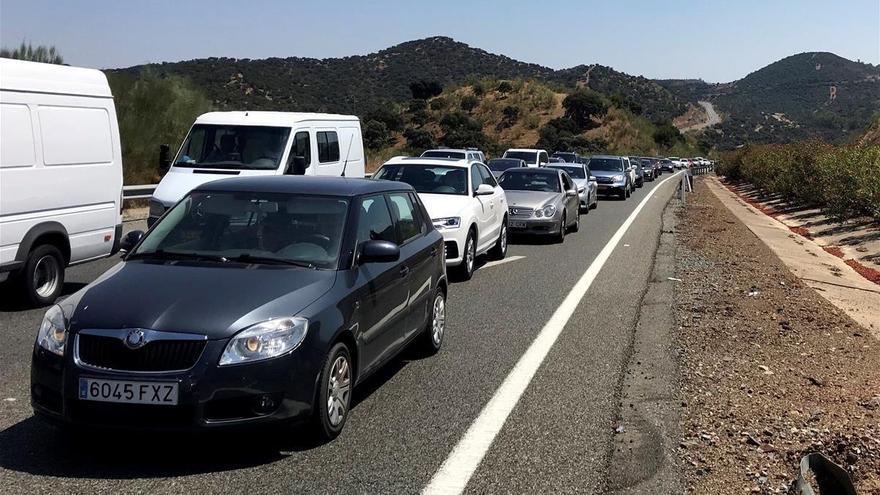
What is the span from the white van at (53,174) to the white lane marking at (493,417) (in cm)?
520

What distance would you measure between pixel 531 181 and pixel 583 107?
80554mm

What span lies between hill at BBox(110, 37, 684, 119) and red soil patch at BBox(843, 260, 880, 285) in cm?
4142

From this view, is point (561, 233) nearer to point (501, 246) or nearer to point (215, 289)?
point (501, 246)

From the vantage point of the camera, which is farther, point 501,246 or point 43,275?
point 501,246

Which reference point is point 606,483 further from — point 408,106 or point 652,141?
point 652,141

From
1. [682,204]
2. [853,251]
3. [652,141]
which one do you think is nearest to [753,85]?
[652,141]

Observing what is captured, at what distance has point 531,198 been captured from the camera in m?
18.0

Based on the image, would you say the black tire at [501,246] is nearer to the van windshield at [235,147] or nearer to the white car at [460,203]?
the white car at [460,203]

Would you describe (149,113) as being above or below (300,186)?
above

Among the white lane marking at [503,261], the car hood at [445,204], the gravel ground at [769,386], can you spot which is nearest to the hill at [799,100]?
the white lane marking at [503,261]

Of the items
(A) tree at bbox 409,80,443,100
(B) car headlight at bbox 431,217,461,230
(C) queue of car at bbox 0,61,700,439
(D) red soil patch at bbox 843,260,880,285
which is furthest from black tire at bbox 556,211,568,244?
(A) tree at bbox 409,80,443,100

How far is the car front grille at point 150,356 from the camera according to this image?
15.2 feet

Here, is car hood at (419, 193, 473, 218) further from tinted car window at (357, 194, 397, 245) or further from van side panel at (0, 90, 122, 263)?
tinted car window at (357, 194, 397, 245)

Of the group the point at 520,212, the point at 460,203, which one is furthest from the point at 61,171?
the point at 520,212
